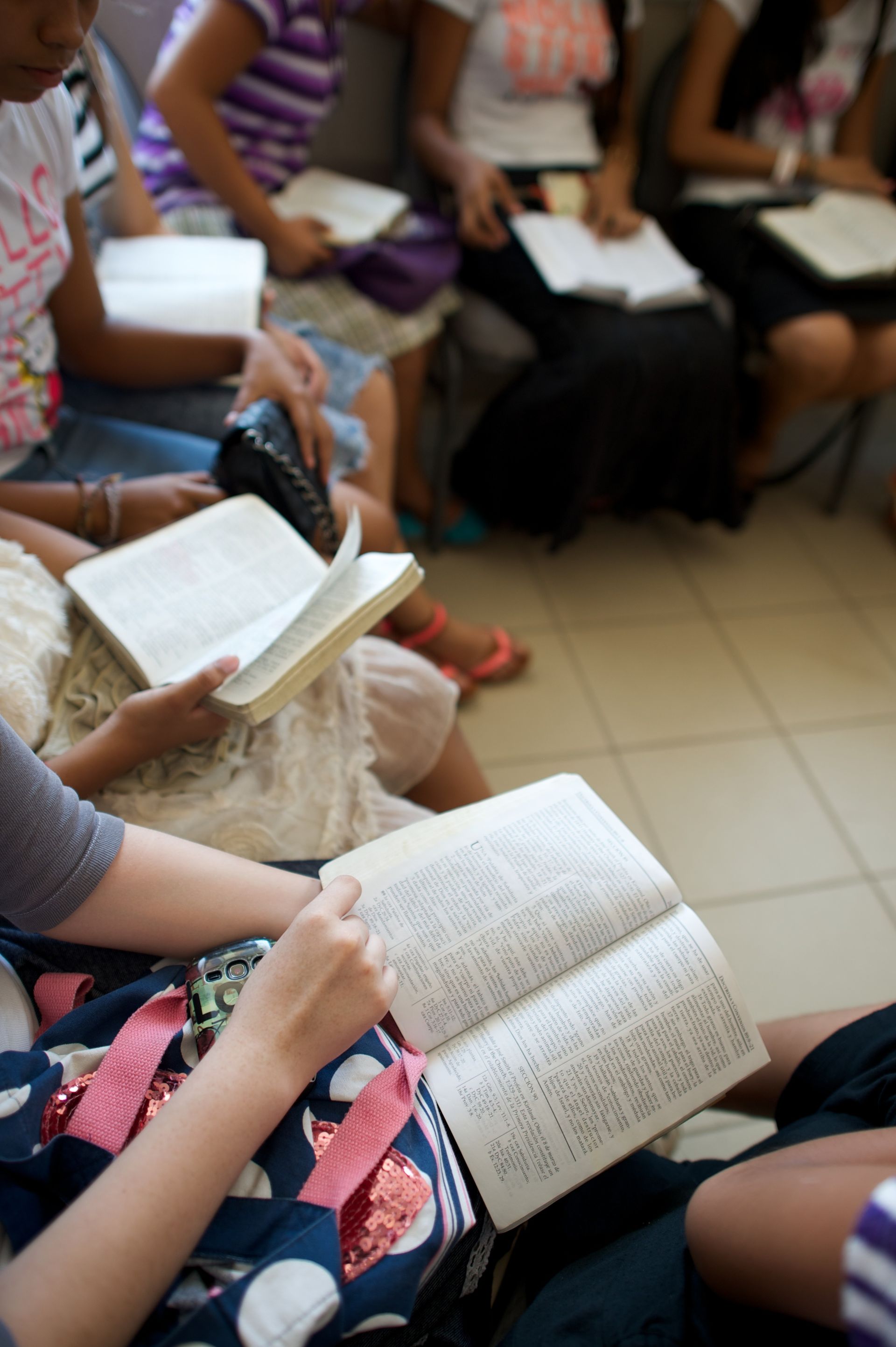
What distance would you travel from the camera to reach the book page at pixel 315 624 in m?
0.88

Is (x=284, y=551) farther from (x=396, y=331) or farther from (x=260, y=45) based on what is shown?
(x=260, y=45)

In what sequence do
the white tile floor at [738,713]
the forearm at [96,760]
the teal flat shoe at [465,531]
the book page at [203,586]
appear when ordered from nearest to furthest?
1. the forearm at [96,760]
2. the book page at [203,586]
3. the white tile floor at [738,713]
4. the teal flat shoe at [465,531]

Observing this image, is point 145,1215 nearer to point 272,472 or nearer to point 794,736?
point 272,472

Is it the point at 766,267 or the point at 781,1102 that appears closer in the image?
the point at 781,1102

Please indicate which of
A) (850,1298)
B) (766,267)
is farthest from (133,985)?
(766,267)

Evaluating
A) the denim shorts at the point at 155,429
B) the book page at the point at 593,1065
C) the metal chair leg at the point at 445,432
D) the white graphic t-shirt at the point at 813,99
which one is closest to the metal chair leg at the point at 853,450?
the white graphic t-shirt at the point at 813,99

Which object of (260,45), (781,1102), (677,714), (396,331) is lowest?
(677,714)

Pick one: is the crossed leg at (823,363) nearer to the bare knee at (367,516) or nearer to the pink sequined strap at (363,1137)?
the bare knee at (367,516)

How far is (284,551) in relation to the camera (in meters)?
1.07

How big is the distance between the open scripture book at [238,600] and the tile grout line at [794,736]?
3.47 feet

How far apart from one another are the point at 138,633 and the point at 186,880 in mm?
330

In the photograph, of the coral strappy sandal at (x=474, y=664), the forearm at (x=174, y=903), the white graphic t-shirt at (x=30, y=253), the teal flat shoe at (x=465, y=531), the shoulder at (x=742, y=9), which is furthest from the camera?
the teal flat shoe at (x=465, y=531)

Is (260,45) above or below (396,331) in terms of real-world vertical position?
above

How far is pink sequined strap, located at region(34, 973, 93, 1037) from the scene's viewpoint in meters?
0.72
